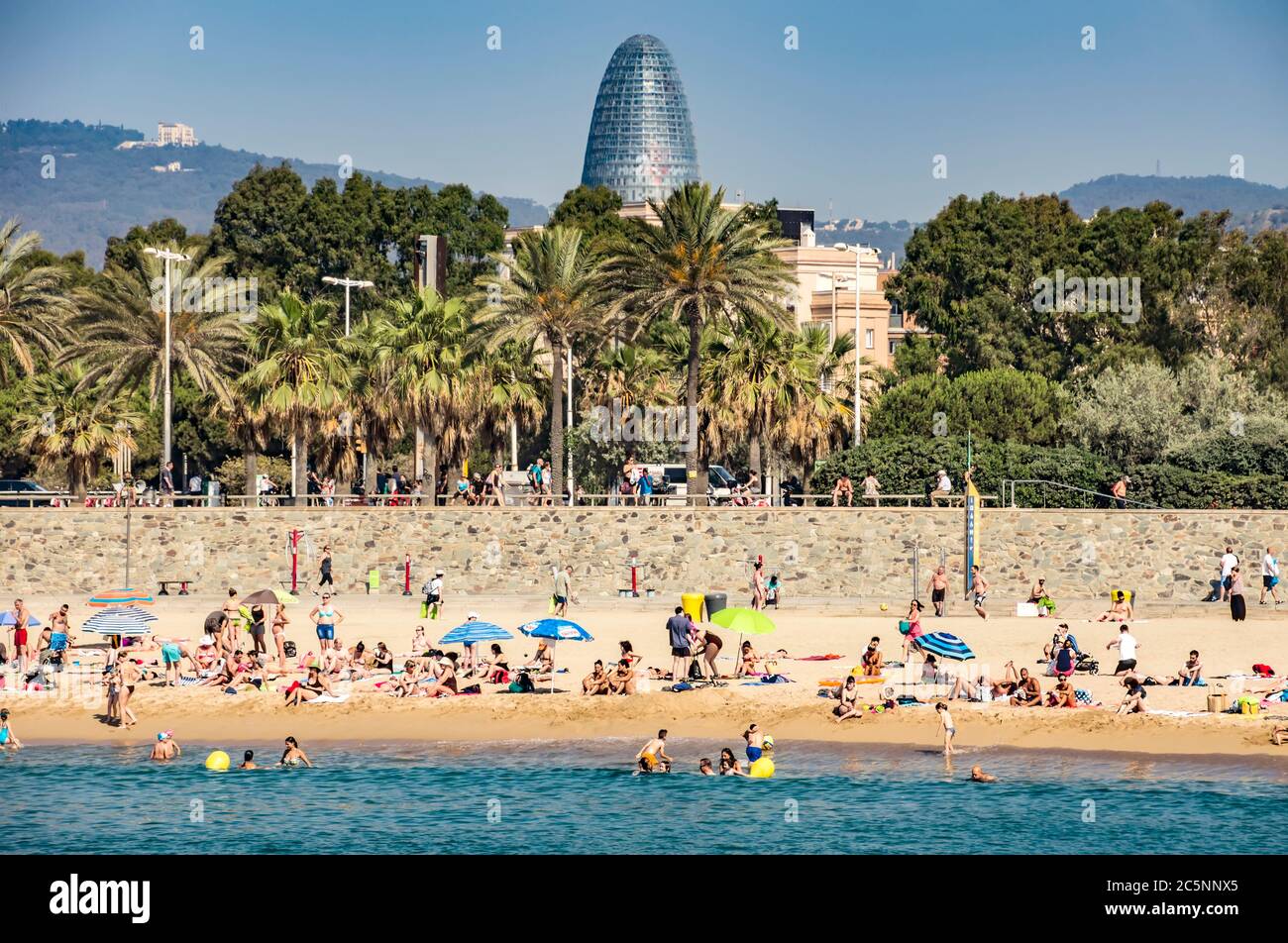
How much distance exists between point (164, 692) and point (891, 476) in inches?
896

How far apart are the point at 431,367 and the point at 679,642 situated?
17881 mm

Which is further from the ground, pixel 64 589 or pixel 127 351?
pixel 127 351

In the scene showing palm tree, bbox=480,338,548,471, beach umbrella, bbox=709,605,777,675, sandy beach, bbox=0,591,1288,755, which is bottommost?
sandy beach, bbox=0,591,1288,755

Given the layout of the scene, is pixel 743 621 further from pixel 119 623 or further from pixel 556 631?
pixel 119 623

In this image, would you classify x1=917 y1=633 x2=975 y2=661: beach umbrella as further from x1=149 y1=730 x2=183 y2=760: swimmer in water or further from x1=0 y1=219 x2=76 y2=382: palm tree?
x1=0 y1=219 x2=76 y2=382: palm tree

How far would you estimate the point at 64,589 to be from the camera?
43094mm

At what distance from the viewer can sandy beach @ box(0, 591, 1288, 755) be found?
26828 mm

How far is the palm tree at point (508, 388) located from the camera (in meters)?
47.2

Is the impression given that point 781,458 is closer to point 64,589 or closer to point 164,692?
point 64,589

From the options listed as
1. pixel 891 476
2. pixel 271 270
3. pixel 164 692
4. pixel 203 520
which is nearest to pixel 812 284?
pixel 271 270

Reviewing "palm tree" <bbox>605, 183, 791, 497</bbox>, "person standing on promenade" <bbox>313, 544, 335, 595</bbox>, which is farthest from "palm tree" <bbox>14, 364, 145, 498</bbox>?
"palm tree" <bbox>605, 183, 791, 497</bbox>

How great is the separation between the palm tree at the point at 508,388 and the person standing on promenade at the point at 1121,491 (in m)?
17.3

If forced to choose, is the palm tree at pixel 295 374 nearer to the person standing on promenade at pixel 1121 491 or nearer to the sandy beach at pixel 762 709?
the sandy beach at pixel 762 709

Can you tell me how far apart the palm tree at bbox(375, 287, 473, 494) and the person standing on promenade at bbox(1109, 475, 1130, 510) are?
18.3 meters
